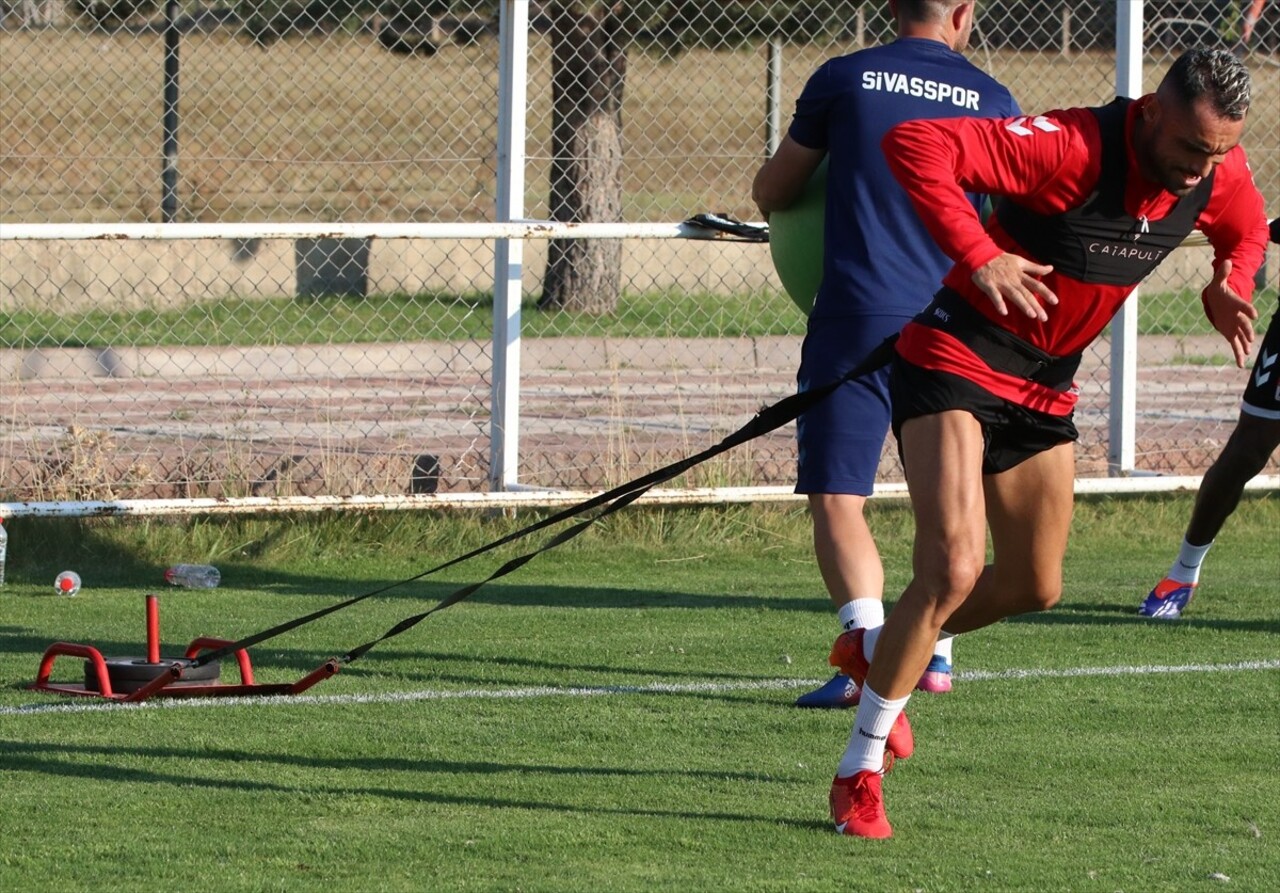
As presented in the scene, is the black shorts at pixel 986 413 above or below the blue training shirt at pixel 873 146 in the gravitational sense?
below

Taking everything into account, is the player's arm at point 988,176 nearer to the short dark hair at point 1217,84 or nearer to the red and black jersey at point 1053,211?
the red and black jersey at point 1053,211

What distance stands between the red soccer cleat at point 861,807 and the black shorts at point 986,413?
0.81 metres

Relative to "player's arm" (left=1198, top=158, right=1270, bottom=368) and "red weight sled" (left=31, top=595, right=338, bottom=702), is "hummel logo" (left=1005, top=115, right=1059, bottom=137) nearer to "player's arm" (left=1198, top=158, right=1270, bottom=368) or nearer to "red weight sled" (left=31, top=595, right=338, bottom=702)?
"player's arm" (left=1198, top=158, right=1270, bottom=368)

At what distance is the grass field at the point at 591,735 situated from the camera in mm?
4293

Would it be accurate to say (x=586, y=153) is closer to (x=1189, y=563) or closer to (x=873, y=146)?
(x=1189, y=563)

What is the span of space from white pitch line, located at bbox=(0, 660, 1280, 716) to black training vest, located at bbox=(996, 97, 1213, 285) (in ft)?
7.21

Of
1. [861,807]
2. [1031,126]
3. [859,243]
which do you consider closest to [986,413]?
[1031,126]

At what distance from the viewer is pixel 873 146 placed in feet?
18.2

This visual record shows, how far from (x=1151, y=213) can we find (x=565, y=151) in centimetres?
831

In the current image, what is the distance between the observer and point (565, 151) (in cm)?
1252

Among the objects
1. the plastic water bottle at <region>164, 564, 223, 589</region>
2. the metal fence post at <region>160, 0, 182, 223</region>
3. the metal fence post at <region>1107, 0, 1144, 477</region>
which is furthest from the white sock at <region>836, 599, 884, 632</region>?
the metal fence post at <region>160, 0, 182, 223</region>

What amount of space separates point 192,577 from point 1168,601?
410 cm

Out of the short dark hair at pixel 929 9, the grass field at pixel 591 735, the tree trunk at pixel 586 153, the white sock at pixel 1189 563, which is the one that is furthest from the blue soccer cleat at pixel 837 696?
the tree trunk at pixel 586 153

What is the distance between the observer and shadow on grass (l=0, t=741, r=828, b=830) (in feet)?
15.6
